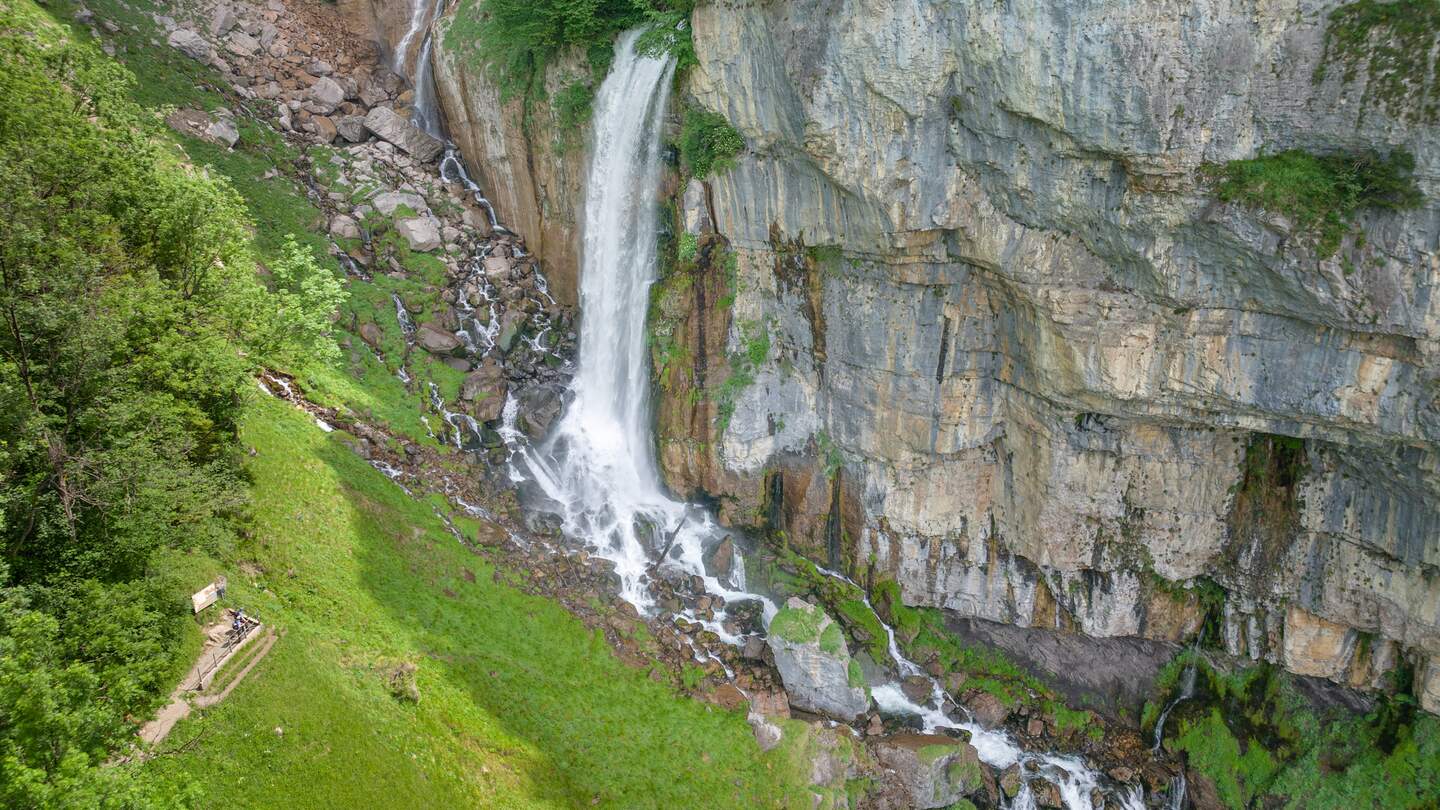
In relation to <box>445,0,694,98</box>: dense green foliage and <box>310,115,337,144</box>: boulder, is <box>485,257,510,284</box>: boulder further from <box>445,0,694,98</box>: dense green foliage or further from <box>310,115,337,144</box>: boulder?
<box>310,115,337,144</box>: boulder

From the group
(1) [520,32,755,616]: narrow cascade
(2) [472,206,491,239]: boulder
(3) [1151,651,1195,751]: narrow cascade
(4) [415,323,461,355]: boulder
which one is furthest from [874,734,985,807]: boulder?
(2) [472,206,491,239]: boulder

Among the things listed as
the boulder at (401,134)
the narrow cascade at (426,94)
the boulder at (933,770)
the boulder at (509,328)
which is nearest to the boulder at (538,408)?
the boulder at (509,328)

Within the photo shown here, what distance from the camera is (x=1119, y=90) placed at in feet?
49.9

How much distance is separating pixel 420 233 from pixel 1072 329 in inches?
883

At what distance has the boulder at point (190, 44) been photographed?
3216cm

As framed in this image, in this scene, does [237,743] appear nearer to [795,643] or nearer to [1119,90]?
[795,643]

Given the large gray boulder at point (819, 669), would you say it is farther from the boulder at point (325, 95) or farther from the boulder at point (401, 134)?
the boulder at point (325, 95)

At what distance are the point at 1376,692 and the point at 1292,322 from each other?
32.6ft

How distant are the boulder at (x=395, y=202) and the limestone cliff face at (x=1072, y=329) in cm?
1242

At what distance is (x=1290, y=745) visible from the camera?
20547mm

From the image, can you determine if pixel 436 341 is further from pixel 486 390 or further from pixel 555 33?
pixel 555 33

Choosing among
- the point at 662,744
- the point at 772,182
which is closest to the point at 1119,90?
the point at 772,182

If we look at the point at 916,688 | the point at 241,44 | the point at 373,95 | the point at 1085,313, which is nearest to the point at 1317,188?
the point at 1085,313

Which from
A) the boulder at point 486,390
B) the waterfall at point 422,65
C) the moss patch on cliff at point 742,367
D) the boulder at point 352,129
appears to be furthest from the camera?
the waterfall at point 422,65
